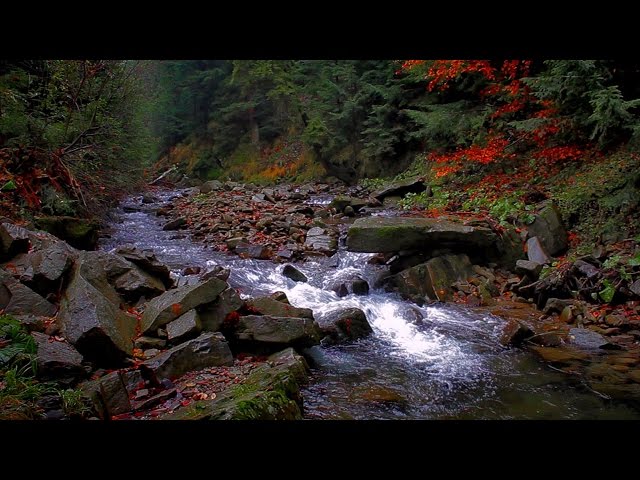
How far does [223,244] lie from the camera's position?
11.4 m

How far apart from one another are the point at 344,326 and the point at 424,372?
1582mm

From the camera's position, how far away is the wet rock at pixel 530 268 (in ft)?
26.6

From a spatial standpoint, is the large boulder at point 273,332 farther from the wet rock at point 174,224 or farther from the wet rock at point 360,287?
the wet rock at point 174,224

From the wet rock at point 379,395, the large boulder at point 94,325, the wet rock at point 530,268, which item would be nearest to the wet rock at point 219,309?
the large boulder at point 94,325

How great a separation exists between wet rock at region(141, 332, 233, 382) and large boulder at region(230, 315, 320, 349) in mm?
528

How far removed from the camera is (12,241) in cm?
595

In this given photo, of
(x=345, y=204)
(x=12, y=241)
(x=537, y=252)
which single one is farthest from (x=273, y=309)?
(x=345, y=204)

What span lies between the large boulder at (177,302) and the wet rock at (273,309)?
2.14 ft

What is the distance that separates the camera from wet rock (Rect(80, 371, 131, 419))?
11.9 ft

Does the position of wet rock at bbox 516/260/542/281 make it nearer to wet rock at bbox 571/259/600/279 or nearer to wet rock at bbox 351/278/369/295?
wet rock at bbox 571/259/600/279

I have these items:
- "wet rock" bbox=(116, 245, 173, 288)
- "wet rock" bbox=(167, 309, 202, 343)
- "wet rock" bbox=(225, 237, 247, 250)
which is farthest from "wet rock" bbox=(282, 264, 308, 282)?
"wet rock" bbox=(167, 309, 202, 343)
